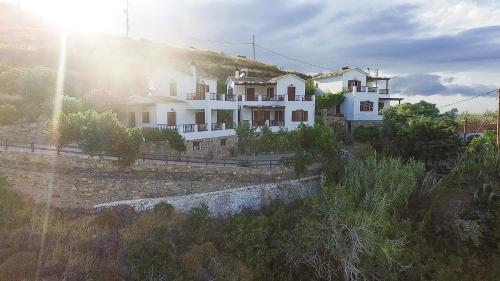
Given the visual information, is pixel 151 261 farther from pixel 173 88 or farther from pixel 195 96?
pixel 173 88

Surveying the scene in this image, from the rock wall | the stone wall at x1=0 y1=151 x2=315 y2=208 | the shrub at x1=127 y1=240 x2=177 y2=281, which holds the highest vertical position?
the stone wall at x1=0 y1=151 x2=315 y2=208

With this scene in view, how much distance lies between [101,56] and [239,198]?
31.0m

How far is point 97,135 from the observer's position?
18.6 meters

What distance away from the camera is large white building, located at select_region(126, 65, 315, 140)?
2633 centimetres

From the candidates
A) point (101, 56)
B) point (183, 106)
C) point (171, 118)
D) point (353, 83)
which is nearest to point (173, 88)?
point (183, 106)

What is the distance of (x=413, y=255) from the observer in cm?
1764

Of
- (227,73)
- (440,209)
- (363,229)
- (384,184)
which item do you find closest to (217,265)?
(363,229)

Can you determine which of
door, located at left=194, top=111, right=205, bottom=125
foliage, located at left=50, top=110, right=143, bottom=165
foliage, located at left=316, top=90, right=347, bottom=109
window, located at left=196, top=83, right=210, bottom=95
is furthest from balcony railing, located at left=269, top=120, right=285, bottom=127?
foliage, located at left=50, top=110, right=143, bottom=165

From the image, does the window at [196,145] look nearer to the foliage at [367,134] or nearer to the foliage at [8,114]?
the foliage at [8,114]

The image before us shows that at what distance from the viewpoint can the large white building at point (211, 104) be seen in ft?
86.4

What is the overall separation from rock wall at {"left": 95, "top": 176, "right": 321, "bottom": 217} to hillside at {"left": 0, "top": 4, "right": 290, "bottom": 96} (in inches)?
517

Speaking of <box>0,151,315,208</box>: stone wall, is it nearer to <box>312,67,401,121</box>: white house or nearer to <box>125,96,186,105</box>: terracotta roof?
<box>125,96,186,105</box>: terracotta roof

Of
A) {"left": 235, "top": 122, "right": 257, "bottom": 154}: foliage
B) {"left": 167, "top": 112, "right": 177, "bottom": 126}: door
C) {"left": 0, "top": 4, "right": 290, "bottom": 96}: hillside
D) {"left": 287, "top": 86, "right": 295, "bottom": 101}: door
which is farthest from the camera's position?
{"left": 0, "top": 4, "right": 290, "bottom": 96}: hillside

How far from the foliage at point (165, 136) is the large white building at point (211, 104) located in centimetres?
105
